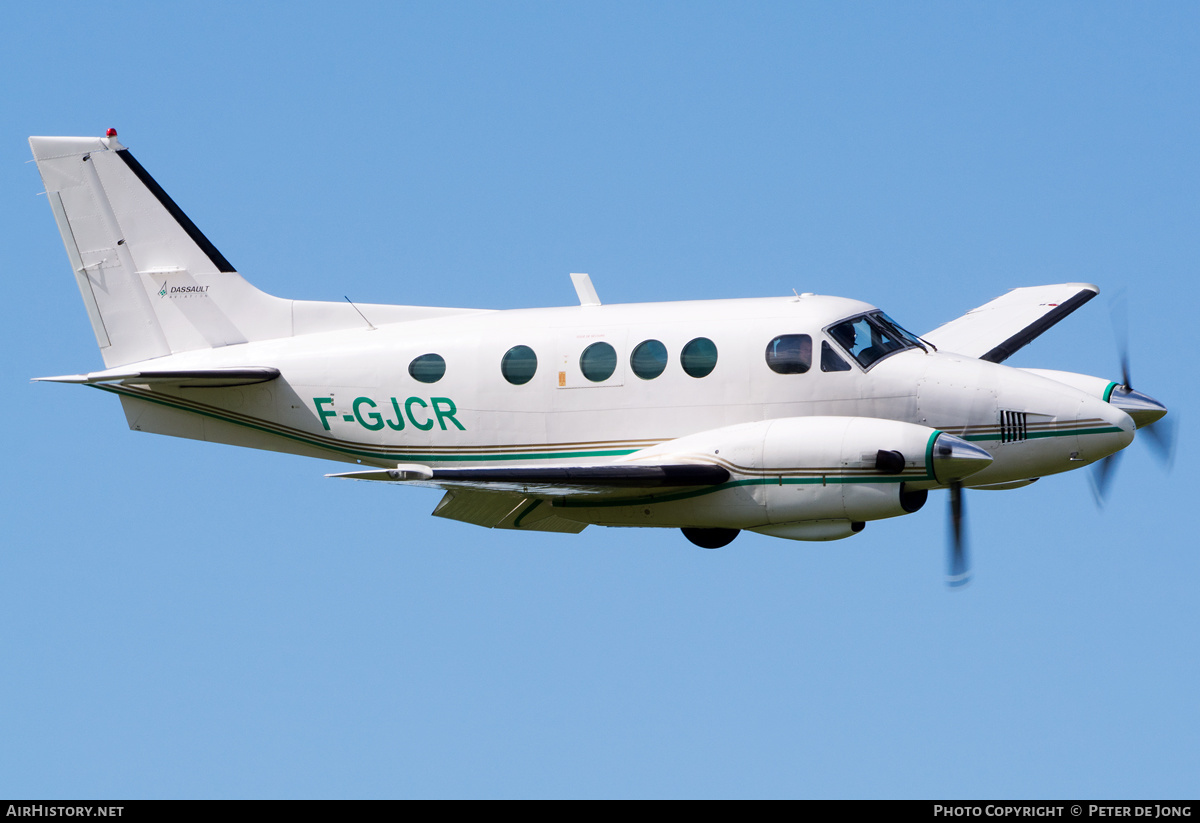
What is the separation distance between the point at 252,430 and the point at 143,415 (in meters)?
1.64

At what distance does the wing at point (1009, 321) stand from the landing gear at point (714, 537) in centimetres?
488

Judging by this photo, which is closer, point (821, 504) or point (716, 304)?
point (821, 504)

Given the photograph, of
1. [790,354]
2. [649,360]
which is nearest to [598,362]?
[649,360]

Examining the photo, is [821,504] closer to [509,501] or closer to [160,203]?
[509,501]

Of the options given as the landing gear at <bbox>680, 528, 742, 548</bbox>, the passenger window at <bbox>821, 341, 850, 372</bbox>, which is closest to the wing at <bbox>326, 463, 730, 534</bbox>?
the landing gear at <bbox>680, 528, 742, 548</bbox>

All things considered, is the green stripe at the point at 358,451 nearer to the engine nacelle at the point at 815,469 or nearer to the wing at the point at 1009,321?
the engine nacelle at the point at 815,469

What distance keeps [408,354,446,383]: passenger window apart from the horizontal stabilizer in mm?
2033

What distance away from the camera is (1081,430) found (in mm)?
17578

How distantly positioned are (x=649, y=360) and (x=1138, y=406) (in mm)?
6587

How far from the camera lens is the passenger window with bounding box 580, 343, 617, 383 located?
60.0 feet

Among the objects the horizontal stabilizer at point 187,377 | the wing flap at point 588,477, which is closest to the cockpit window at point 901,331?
the wing flap at point 588,477

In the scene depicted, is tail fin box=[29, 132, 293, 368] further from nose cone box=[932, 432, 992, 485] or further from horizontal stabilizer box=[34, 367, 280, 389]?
nose cone box=[932, 432, 992, 485]
